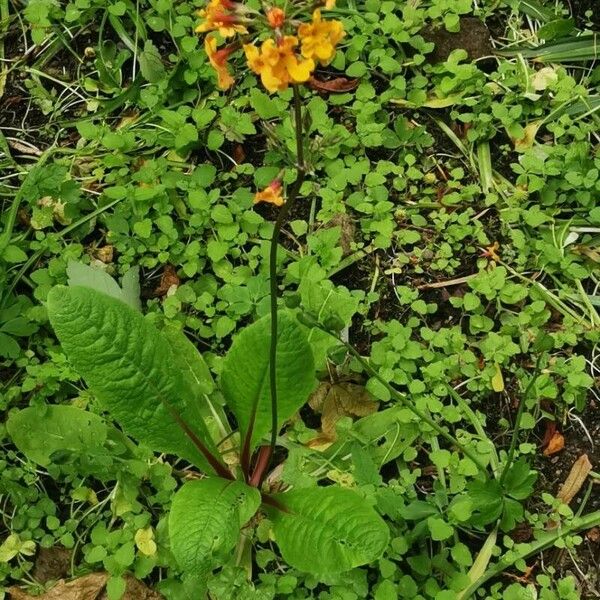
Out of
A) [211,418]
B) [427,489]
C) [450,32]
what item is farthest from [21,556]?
[450,32]

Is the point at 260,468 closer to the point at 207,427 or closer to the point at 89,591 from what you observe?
the point at 207,427

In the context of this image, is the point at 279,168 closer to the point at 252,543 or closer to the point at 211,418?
the point at 211,418

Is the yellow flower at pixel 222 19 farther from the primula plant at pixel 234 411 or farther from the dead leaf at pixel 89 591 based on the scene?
the dead leaf at pixel 89 591

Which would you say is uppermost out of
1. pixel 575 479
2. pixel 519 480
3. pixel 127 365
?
pixel 127 365

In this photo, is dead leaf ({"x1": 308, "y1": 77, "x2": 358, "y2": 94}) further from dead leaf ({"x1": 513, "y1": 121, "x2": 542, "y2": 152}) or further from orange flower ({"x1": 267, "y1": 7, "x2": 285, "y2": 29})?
orange flower ({"x1": 267, "y1": 7, "x2": 285, "y2": 29})

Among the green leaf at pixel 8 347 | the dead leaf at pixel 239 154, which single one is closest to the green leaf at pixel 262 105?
the dead leaf at pixel 239 154

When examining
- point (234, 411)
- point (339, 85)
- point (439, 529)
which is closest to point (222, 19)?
point (234, 411)
